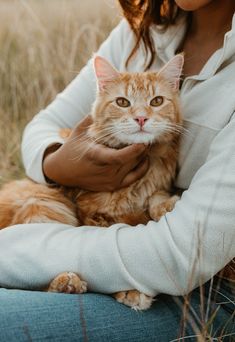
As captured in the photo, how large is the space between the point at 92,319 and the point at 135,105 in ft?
2.45

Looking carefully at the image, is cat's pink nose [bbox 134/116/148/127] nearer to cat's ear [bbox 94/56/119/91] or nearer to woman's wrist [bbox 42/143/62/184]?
cat's ear [bbox 94/56/119/91]

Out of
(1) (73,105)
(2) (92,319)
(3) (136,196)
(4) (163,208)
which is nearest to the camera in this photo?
(2) (92,319)

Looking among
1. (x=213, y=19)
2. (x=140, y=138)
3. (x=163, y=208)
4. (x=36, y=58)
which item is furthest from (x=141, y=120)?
(x=36, y=58)

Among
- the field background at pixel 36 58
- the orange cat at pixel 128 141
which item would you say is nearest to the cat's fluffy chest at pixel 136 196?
the orange cat at pixel 128 141

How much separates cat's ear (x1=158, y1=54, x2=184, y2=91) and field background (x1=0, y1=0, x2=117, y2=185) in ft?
4.57

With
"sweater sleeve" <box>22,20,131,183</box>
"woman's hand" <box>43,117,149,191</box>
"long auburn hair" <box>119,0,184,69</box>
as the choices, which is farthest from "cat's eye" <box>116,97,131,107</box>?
"sweater sleeve" <box>22,20,131,183</box>

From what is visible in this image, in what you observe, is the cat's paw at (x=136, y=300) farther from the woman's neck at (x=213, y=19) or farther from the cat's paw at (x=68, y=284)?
the woman's neck at (x=213, y=19)

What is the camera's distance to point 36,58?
12.8 feet

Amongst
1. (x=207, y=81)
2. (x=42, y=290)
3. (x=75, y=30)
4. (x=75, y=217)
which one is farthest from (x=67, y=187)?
(x=75, y=30)

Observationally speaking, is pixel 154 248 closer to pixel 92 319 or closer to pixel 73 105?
pixel 92 319

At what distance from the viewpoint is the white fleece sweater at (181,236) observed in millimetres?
1568

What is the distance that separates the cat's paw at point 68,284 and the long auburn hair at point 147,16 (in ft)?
2.88

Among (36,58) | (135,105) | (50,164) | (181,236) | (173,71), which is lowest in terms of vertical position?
(36,58)

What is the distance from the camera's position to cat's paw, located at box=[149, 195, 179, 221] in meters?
1.88
